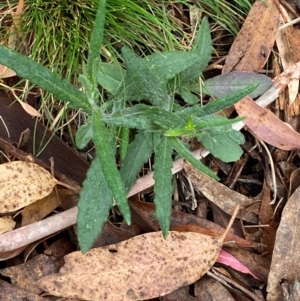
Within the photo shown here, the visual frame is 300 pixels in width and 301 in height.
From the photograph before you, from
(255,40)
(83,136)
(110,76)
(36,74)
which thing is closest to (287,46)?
(255,40)

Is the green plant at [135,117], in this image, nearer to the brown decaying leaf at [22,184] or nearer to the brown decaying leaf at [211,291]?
the brown decaying leaf at [22,184]

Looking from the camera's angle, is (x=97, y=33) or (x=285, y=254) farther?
(x=285, y=254)

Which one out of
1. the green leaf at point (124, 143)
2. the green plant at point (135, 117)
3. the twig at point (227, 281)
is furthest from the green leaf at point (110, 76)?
the twig at point (227, 281)

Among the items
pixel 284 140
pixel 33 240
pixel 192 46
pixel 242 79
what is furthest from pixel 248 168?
pixel 33 240

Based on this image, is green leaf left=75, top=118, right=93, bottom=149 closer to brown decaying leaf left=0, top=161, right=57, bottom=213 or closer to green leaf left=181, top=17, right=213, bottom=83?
brown decaying leaf left=0, top=161, right=57, bottom=213

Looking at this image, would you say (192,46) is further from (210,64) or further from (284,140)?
(284,140)

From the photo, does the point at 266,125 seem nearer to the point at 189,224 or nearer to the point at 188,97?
the point at 188,97
